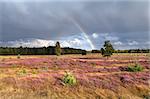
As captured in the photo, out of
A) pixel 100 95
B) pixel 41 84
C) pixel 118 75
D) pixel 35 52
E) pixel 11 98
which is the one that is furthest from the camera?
pixel 35 52

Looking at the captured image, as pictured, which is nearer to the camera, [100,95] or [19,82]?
[100,95]

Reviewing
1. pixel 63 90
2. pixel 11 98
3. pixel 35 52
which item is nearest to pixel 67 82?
pixel 63 90

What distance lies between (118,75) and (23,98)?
391 inches

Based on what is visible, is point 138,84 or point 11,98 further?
point 138,84

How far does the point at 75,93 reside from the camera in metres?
21.7

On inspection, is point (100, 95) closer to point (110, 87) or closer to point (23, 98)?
point (110, 87)

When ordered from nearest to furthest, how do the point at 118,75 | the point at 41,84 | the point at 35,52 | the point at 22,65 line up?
the point at 41,84 < the point at 118,75 < the point at 22,65 < the point at 35,52

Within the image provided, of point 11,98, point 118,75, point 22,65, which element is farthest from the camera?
point 22,65

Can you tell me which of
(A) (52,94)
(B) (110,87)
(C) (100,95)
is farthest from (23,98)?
(B) (110,87)

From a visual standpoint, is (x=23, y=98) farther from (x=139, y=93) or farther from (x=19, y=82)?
(x=139, y=93)

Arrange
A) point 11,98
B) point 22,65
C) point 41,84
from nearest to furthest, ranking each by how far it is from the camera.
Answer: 1. point 11,98
2. point 41,84
3. point 22,65

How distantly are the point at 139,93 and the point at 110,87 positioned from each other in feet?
7.47

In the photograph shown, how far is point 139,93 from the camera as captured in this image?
2294 centimetres

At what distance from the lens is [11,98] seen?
794 inches
